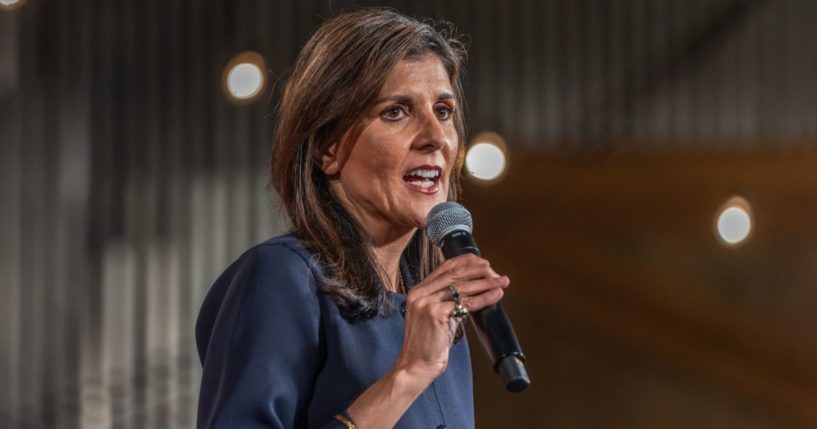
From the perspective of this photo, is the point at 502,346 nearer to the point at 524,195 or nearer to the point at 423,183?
the point at 423,183

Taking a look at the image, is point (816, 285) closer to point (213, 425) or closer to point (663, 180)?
point (663, 180)

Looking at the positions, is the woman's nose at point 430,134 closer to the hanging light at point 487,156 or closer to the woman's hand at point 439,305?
the woman's hand at point 439,305

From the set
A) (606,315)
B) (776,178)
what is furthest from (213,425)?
(776,178)

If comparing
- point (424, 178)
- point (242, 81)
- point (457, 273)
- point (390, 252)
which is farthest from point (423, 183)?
point (242, 81)

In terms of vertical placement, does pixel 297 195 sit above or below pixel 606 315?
above

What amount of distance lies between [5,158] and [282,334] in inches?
97.6

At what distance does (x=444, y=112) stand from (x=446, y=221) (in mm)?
179

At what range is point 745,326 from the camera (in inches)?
139

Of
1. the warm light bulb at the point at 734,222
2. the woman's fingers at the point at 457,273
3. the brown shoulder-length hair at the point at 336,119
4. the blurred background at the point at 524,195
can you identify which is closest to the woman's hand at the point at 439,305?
the woman's fingers at the point at 457,273

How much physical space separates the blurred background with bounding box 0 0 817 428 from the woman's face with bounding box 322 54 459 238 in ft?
6.90

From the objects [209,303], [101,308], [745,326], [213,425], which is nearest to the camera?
[213,425]

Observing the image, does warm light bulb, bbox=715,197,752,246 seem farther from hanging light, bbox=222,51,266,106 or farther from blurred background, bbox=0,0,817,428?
hanging light, bbox=222,51,266,106

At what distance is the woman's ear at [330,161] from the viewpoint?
1304 mm

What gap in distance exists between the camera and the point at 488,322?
3.45ft
